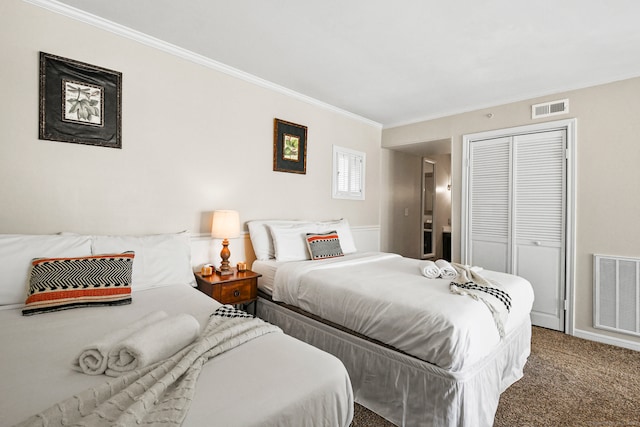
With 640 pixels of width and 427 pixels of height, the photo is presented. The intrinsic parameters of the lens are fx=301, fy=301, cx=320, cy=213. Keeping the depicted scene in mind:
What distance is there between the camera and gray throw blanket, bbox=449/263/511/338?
73.6 inches

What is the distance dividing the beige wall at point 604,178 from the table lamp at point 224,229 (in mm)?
3543

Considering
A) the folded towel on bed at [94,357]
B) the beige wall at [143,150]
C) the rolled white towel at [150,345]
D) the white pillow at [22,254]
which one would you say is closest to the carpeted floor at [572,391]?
the rolled white towel at [150,345]

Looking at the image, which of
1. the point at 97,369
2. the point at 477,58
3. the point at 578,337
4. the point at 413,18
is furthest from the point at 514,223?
the point at 97,369

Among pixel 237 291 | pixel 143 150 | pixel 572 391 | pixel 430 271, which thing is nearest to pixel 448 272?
pixel 430 271

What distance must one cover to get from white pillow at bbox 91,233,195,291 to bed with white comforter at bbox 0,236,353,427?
1.89 feet

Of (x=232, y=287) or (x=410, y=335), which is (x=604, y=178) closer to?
(x=410, y=335)

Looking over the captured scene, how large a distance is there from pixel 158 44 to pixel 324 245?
7.80 feet

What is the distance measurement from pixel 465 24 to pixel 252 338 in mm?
2553

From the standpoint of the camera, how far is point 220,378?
1.01 m

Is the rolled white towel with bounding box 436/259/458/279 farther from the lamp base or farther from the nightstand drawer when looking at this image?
the lamp base

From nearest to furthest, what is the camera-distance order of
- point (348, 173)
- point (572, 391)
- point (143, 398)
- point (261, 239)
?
point (143, 398)
point (572, 391)
point (261, 239)
point (348, 173)

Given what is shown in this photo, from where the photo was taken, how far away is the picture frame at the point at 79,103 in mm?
2088

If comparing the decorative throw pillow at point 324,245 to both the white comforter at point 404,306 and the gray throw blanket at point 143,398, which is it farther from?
the gray throw blanket at point 143,398

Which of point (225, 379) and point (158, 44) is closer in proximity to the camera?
point (225, 379)
